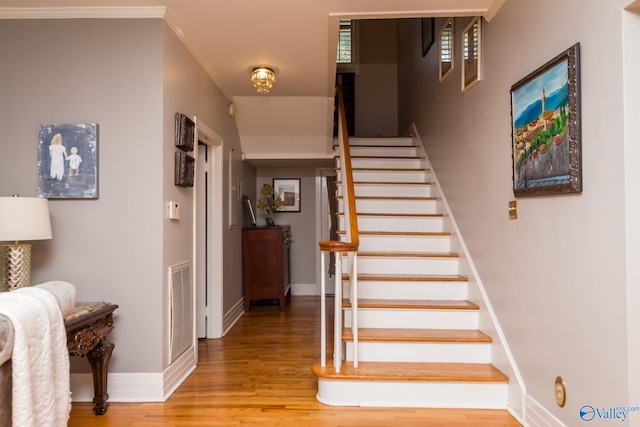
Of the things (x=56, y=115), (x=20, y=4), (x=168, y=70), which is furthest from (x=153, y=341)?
(x=20, y=4)

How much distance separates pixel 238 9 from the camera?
2658 mm

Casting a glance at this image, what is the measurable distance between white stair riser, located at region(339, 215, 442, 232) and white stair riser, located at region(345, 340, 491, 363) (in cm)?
137

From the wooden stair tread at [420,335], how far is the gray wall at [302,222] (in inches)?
131

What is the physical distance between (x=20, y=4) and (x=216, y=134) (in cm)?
166

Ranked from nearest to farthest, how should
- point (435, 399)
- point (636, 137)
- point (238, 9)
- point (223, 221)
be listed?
point (636, 137) < point (435, 399) < point (238, 9) < point (223, 221)

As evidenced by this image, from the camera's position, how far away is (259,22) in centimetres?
284

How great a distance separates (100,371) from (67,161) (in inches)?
51.2

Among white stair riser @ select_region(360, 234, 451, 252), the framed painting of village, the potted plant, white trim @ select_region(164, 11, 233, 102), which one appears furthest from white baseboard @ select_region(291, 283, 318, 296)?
the framed painting of village

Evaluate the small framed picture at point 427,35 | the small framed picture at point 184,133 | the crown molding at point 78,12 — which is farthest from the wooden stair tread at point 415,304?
the small framed picture at point 427,35

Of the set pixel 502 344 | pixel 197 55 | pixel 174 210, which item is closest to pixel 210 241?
pixel 174 210

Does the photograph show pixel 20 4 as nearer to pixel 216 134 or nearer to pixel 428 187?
pixel 216 134

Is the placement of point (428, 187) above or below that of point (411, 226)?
above

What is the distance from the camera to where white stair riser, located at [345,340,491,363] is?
8.89ft

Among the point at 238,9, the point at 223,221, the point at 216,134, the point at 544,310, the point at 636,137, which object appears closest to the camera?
the point at 636,137
